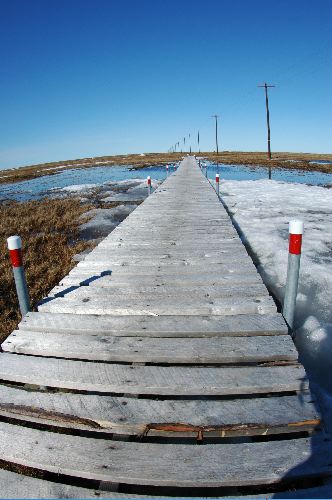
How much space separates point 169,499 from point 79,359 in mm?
1514

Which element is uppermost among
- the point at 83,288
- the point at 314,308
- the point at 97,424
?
the point at 83,288

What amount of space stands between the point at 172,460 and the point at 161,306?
1848mm

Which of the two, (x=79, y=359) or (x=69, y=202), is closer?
(x=79, y=359)

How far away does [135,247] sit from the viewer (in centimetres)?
621

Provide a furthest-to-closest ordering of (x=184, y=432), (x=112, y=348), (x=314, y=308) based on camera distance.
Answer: (x=314, y=308) → (x=112, y=348) → (x=184, y=432)

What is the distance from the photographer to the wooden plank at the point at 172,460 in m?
1.94

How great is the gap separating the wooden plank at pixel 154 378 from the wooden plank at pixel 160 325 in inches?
19.1

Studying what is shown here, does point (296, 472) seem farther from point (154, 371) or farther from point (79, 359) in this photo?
point (79, 359)

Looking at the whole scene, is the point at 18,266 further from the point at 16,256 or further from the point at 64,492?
the point at 64,492

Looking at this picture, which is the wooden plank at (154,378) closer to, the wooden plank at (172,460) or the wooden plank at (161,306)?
the wooden plank at (172,460)

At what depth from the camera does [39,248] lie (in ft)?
29.9

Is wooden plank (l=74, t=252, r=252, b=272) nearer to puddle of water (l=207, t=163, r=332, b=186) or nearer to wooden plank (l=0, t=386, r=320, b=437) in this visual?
wooden plank (l=0, t=386, r=320, b=437)

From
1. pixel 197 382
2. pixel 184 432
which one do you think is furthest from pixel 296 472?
pixel 197 382

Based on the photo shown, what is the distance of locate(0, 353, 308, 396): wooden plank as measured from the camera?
2549mm
